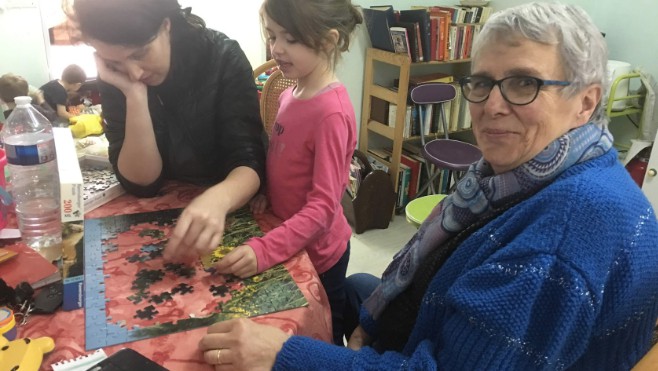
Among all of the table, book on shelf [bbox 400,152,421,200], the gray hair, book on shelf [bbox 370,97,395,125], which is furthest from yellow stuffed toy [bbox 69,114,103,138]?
book on shelf [bbox 400,152,421,200]

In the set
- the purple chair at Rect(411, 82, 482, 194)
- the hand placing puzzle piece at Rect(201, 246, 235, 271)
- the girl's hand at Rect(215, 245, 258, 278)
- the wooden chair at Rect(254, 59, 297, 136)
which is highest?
the wooden chair at Rect(254, 59, 297, 136)

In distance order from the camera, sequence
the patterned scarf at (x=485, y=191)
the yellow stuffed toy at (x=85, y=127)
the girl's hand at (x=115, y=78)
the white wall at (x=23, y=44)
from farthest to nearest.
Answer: the white wall at (x=23, y=44)
the yellow stuffed toy at (x=85, y=127)
the girl's hand at (x=115, y=78)
the patterned scarf at (x=485, y=191)

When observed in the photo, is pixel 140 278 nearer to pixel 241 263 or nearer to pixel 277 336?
pixel 241 263

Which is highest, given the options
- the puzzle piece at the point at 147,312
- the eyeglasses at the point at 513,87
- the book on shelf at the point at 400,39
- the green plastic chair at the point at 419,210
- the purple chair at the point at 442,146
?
the eyeglasses at the point at 513,87

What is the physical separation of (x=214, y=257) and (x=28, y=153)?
0.50 meters

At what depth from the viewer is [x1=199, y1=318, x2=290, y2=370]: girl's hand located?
0.81 metres

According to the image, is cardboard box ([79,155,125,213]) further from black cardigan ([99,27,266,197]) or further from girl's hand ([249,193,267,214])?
girl's hand ([249,193,267,214])

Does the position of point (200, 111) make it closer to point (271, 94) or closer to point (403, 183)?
point (271, 94)

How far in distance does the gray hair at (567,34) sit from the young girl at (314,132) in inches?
21.3

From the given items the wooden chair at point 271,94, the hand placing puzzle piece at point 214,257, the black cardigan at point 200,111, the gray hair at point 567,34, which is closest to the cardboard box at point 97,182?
the black cardigan at point 200,111

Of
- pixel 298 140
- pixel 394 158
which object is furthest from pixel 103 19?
pixel 394 158

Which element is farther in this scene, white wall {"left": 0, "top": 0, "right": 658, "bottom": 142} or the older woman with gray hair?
white wall {"left": 0, "top": 0, "right": 658, "bottom": 142}

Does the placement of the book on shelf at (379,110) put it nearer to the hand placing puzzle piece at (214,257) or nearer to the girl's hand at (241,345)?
the hand placing puzzle piece at (214,257)

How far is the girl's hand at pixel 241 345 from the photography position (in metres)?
0.81
